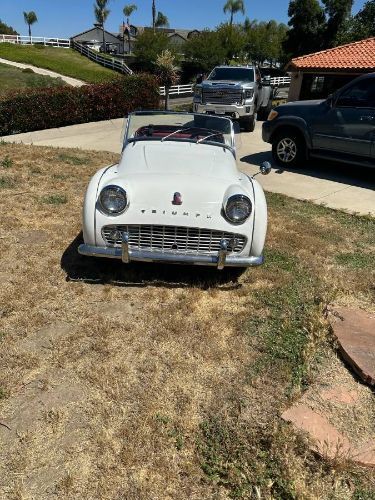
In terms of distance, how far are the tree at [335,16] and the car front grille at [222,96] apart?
29898mm

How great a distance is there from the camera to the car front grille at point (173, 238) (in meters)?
3.62

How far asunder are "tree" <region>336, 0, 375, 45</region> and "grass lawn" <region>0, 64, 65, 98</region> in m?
25.3

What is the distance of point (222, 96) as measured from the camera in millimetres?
13023

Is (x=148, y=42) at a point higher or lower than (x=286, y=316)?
higher

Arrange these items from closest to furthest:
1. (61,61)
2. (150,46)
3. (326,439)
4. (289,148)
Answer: (326,439) < (289,148) < (61,61) < (150,46)

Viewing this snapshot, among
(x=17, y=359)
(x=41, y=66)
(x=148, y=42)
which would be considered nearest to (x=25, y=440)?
(x=17, y=359)

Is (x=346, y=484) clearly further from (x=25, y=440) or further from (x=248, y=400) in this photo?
(x=25, y=440)

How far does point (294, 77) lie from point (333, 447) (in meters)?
19.8

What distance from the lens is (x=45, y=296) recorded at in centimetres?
368

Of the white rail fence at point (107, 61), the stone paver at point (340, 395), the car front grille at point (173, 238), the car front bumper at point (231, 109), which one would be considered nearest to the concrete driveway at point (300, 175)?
the car front bumper at point (231, 109)

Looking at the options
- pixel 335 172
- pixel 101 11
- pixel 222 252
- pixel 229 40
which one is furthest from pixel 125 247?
pixel 101 11

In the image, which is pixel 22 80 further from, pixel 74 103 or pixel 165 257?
pixel 165 257

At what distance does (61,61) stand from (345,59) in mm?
28401

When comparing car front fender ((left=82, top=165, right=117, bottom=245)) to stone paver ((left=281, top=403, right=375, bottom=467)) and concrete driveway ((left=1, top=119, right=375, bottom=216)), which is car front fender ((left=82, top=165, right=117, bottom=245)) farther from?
stone paver ((left=281, top=403, right=375, bottom=467))
